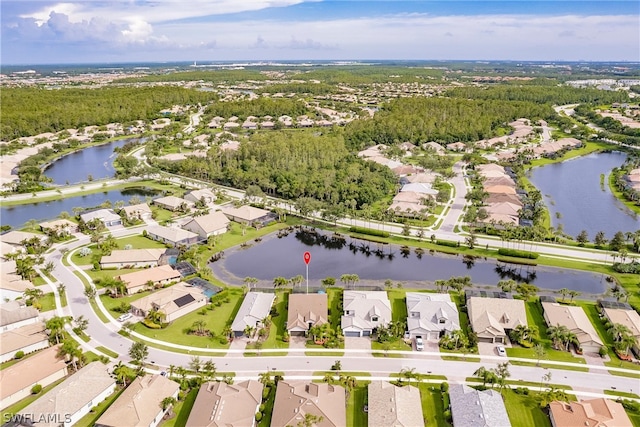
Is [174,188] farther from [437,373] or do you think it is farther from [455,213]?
[437,373]

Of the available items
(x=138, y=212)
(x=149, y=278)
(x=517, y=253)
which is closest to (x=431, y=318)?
(x=517, y=253)

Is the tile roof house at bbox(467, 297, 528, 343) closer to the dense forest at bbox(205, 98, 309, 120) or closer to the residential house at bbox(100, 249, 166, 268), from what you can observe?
the residential house at bbox(100, 249, 166, 268)

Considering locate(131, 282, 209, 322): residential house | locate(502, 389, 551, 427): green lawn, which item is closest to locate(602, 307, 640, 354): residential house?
locate(502, 389, 551, 427): green lawn

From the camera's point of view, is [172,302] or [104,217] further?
[104,217]

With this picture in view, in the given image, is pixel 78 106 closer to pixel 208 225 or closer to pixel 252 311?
pixel 208 225

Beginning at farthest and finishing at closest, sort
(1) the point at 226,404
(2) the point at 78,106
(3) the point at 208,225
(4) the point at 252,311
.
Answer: (2) the point at 78,106 → (3) the point at 208,225 → (4) the point at 252,311 → (1) the point at 226,404

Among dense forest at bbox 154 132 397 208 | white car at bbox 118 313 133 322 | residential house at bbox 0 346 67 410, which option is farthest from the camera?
dense forest at bbox 154 132 397 208
